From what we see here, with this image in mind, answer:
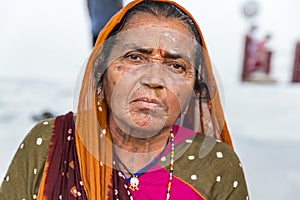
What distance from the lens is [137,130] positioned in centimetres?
111

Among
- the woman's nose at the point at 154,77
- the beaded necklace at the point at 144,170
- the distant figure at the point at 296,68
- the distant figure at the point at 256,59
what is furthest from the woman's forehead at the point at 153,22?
the distant figure at the point at 296,68

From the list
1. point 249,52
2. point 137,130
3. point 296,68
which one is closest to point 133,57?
point 137,130

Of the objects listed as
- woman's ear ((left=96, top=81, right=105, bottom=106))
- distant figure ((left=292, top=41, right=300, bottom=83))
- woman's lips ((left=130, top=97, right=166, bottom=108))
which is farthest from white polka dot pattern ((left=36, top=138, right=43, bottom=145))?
distant figure ((left=292, top=41, right=300, bottom=83))

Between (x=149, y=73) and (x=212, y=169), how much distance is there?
358mm

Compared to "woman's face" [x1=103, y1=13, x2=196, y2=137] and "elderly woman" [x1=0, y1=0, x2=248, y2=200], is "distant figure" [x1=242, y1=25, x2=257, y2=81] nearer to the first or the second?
"elderly woman" [x1=0, y1=0, x2=248, y2=200]

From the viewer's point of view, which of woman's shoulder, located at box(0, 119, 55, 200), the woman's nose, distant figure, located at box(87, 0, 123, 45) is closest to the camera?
the woman's nose

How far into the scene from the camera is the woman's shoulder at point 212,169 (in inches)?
47.1

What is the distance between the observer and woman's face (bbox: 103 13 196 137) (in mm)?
1042

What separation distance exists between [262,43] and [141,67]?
615 centimetres

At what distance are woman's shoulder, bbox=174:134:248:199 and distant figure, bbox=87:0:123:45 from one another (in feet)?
3.24

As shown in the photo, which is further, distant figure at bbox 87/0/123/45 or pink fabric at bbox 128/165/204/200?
distant figure at bbox 87/0/123/45

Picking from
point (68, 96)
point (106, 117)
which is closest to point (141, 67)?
point (106, 117)

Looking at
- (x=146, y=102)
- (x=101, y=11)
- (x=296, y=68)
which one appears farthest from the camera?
(x=296, y=68)

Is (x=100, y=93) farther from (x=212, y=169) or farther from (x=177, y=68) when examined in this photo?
(x=212, y=169)
